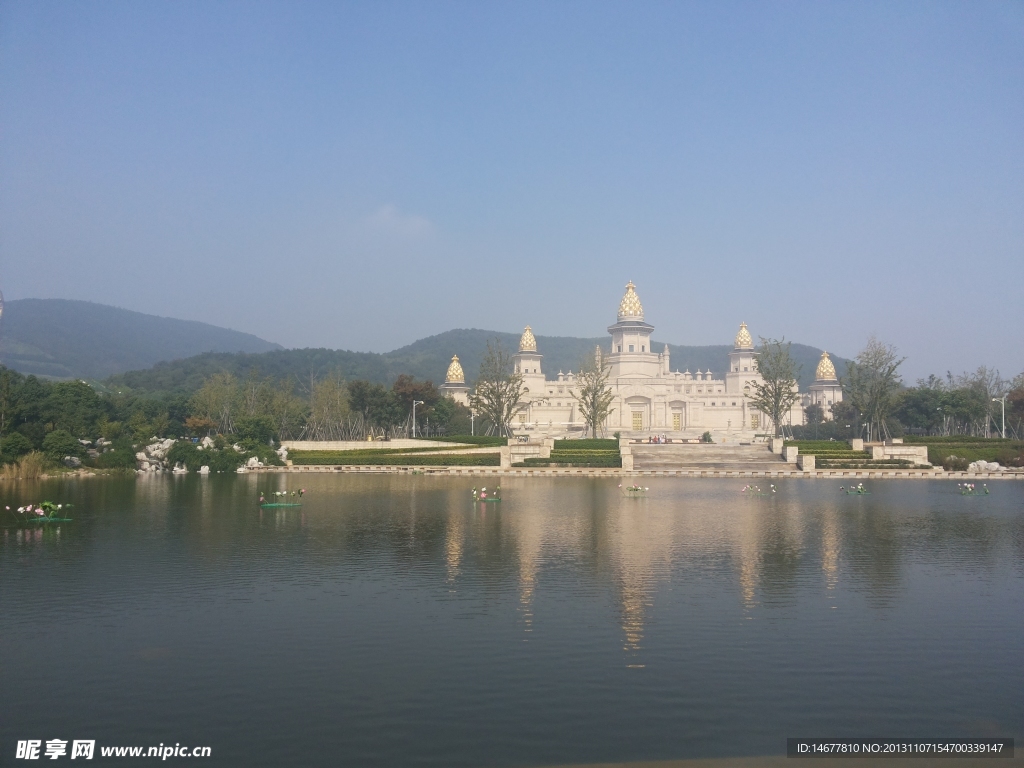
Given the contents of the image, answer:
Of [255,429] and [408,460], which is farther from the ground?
[255,429]

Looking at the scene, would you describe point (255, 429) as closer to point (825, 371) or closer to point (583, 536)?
point (583, 536)

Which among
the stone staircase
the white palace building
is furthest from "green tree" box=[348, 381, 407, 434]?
the white palace building

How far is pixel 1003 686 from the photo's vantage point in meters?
9.88

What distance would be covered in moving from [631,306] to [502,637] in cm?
6584

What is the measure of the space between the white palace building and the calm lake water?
1911 inches

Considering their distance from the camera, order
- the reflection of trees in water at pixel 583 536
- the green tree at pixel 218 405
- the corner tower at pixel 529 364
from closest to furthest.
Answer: the reflection of trees in water at pixel 583 536, the green tree at pixel 218 405, the corner tower at pixel 529 364

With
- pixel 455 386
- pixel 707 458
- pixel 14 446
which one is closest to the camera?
pixel 14 446

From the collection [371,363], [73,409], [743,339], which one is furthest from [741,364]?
[371,363]

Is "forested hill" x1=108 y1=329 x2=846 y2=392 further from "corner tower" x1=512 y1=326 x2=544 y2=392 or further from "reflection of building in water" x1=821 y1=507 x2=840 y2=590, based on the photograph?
"reflection of building in water" x1=821 y1=507 x2=840 y2=590

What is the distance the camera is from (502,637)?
454 inches
